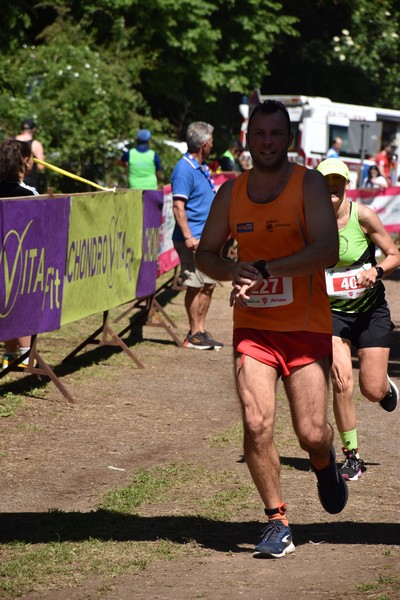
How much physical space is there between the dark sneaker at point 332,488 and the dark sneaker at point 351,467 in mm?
1334

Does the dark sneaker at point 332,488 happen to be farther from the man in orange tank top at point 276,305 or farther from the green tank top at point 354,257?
the green tank top at point 354,257

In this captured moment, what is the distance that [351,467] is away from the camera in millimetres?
7418

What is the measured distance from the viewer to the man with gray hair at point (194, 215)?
11797mm

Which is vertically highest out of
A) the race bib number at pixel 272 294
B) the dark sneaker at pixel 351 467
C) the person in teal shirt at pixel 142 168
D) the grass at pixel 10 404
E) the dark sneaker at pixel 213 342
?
the race bib number at pixel 272 294

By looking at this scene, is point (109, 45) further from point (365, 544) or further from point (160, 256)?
point (365, 544)

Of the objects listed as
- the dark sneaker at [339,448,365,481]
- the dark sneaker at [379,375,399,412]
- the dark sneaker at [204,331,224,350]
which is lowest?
the dark sneaker at [204,331,224,350]

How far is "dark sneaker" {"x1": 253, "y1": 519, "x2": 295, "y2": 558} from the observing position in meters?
5.55

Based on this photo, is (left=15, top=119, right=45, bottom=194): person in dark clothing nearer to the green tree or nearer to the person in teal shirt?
the person in teal shirt

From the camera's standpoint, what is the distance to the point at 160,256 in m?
13.8

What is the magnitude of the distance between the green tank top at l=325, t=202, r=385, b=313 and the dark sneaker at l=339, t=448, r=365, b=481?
2.83ft

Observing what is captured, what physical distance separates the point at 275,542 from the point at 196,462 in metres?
2.12

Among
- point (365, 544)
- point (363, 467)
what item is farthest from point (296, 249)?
point (363, 467)

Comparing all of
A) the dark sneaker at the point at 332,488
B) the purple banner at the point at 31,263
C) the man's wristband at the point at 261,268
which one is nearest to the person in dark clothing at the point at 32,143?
the purple banner at the point at 31,263

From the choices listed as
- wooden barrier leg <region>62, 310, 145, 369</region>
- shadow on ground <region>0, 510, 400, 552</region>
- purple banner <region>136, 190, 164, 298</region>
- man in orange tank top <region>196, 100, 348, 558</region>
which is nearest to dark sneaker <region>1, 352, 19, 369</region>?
wooden barrier leg <region>62, 310, 145, 369</region>
